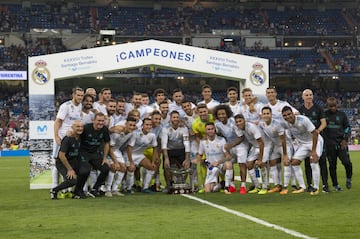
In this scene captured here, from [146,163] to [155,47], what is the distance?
12.4ft

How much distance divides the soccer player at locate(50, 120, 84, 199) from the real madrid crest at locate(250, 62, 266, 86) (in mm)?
5863

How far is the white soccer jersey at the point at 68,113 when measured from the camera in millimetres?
13289

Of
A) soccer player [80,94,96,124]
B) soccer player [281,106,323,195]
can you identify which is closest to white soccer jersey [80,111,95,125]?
soccer player [80,94,96,124]

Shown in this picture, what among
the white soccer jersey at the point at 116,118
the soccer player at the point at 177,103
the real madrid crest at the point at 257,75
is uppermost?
the real madrid crest at the point at 257,75

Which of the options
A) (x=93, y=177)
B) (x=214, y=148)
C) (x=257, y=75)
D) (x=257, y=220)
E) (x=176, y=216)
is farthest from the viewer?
(x=257, y=75)

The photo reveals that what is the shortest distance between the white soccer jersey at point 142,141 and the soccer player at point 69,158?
1598mm

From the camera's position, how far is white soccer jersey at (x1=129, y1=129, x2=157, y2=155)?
13828 millimetres

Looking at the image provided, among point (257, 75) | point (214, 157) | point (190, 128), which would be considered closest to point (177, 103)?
point (190, 128)

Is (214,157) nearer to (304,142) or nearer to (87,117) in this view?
(304,142)

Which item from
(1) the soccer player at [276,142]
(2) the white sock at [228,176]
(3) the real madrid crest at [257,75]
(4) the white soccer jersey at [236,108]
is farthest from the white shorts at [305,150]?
(3) the real madrid crest at [257,75]

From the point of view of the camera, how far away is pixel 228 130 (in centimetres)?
1371

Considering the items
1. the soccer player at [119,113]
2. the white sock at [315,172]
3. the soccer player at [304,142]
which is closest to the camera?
the soccer player at [304,142]

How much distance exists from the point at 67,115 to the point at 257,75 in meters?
5.70

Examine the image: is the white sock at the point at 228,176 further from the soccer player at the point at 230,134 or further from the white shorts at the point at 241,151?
the white shorts at the point at 241,151
